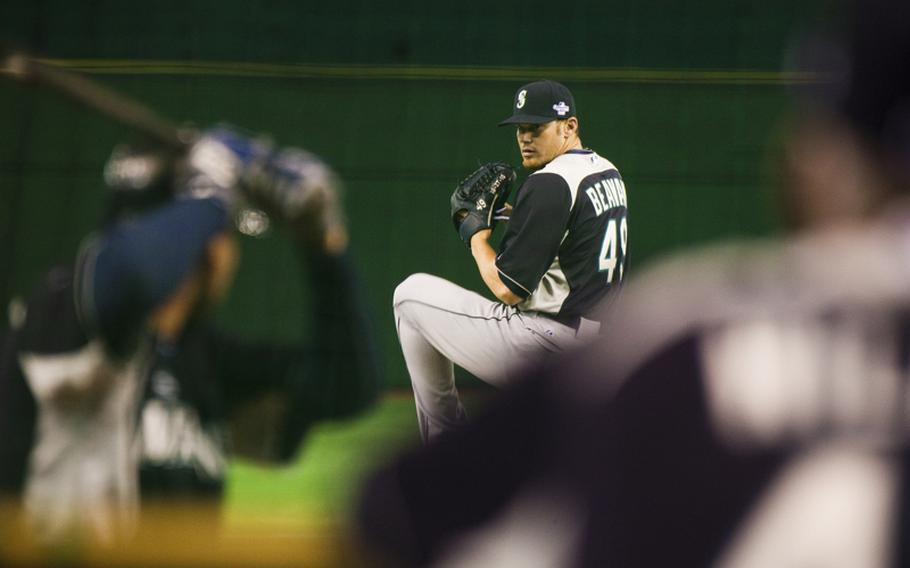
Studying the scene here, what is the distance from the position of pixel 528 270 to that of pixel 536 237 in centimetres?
12

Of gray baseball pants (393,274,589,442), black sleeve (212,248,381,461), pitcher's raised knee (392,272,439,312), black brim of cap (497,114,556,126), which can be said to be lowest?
gray baseball pants (393,274,589,442)

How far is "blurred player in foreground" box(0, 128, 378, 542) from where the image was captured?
243cm

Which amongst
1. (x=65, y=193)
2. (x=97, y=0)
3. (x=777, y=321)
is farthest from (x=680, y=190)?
(x=777, y=321)

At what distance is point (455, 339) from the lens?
16.2 feet

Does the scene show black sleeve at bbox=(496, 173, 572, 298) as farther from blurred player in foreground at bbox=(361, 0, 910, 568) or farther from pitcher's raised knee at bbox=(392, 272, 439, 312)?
blurred player in foreground at bbox=(361, 0, 910, 568)

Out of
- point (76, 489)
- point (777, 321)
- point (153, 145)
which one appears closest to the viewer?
point (777, 321)

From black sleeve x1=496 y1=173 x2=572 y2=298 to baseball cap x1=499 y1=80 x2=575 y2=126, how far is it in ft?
1.39

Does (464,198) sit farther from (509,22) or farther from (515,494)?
(515,494)

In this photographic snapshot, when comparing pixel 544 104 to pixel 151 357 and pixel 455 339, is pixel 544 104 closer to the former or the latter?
pixel 455 339

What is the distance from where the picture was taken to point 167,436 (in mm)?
2693

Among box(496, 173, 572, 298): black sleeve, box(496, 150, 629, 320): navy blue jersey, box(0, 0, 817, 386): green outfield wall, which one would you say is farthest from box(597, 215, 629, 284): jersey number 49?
box(0, 0, 817, 386): green outfield wall

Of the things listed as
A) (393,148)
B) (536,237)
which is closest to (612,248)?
(536,237)

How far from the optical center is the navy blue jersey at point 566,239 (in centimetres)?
470

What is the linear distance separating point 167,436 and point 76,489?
0.20 meters
